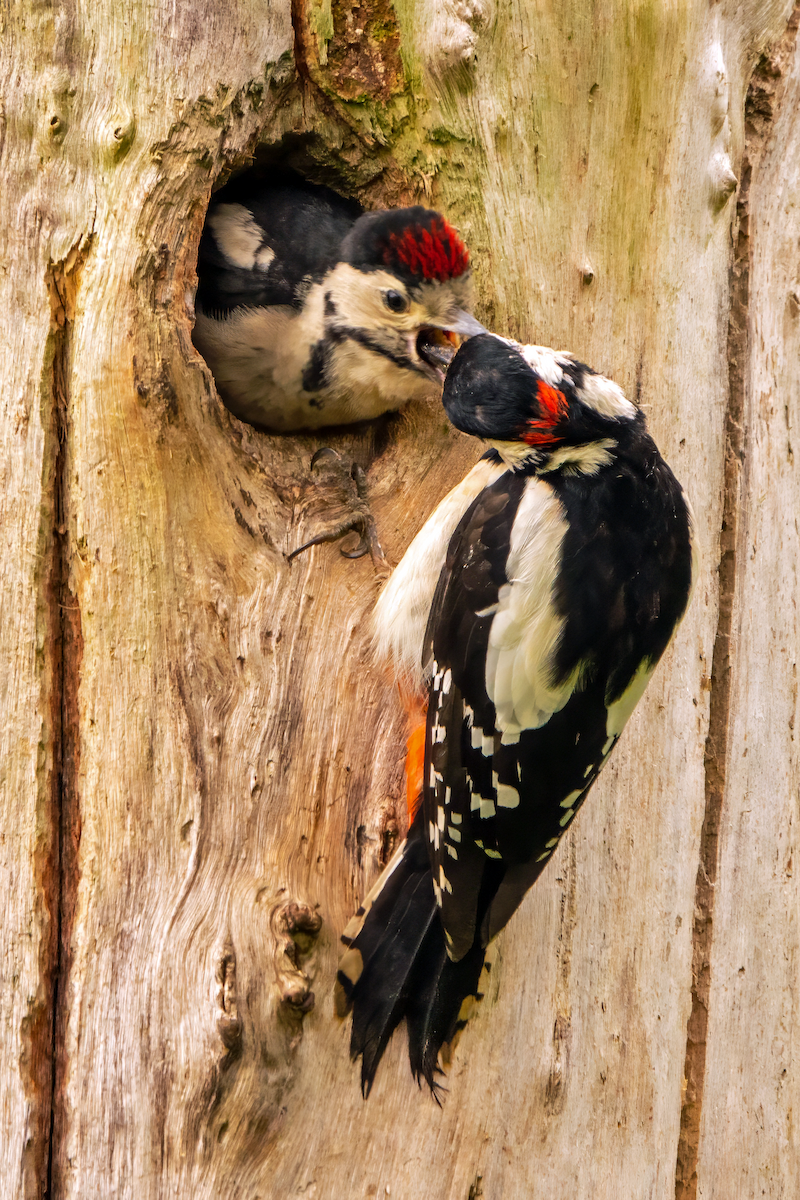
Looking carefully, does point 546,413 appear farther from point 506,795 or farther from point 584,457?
point 506,795

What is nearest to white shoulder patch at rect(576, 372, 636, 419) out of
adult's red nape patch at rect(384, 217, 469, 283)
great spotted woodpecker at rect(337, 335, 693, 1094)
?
great spotted woodpecker at rect(337, 335, 693, 1094)

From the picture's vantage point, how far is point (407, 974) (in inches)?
74.4

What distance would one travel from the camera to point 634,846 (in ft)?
6.98

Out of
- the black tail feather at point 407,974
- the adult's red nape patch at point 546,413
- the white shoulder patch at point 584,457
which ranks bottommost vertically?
the black tail feather at point 407,974

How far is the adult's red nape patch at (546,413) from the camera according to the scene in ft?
6.06

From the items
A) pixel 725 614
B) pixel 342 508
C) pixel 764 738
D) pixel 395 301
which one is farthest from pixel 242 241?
pixel 764 738

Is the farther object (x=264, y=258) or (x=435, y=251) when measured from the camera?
(x=264, y=258)

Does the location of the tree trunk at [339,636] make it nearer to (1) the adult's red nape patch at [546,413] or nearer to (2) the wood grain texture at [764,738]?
(2) the wood grain texture at [764,738]

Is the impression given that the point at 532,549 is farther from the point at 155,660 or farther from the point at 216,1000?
the point at 216,1000

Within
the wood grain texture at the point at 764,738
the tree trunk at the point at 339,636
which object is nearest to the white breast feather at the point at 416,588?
the tree trunk at the point at 339,636

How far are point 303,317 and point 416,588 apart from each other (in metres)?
0.91

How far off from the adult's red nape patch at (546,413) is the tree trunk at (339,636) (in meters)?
0.38

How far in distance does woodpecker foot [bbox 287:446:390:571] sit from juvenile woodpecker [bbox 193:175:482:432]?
0.30m

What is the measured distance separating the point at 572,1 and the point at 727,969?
2119 mm
